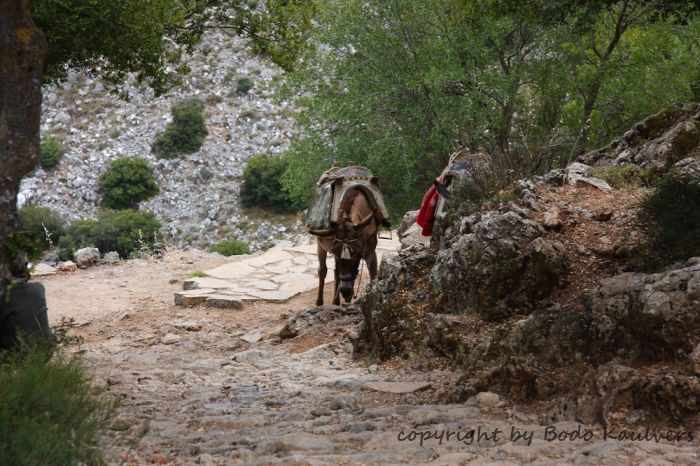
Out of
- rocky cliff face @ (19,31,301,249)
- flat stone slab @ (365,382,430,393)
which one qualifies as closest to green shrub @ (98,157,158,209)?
rocky cliff face @ (19,31,301,249)

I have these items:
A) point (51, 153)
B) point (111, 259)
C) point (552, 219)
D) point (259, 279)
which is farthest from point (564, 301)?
point (51, 153)

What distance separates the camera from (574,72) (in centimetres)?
1750

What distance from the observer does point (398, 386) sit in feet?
22.9

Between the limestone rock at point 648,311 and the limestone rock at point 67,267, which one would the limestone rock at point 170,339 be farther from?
the limestone rock at point 648,311

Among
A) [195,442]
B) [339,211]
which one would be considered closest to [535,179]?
[339,211]

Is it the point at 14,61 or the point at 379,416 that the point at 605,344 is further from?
the point at 14,61

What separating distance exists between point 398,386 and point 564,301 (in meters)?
1.66

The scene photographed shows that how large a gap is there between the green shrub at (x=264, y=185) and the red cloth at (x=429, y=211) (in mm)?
32591

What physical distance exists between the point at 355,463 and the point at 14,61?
363 cm

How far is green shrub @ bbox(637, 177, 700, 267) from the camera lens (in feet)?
21.8

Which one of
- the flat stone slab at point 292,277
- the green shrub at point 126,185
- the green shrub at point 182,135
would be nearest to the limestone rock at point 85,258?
the flat stone slab at point 292,277

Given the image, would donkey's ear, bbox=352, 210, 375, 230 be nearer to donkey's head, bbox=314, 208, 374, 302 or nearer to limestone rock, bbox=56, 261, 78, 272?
donkey's head, bbox=314, 208, 374, 302

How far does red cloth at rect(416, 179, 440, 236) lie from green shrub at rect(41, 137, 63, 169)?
135ft

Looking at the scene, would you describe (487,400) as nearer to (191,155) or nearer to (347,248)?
(347,248)
